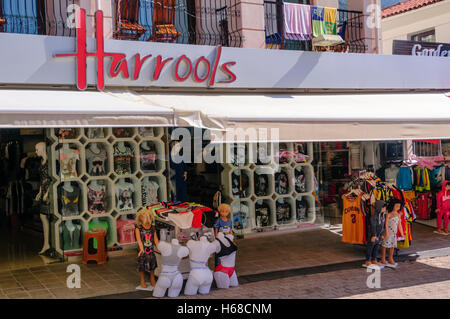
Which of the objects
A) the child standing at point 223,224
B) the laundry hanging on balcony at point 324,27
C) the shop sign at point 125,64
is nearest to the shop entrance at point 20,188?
the shop sign at point 125,64

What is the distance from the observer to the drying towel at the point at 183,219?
297 inches

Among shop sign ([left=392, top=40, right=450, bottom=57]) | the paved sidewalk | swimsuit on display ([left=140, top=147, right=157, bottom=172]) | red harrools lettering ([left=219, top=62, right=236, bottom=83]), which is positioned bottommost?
the paved sidewalk

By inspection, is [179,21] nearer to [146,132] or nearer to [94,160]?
[146,132]

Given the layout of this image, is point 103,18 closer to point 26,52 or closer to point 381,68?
point 26,52

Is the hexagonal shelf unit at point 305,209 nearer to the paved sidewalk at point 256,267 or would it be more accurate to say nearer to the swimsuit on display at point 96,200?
the paved sidewalk at point 256,267

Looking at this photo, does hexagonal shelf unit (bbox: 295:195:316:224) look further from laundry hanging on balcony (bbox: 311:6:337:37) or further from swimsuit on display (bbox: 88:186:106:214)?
swimsuit on display (bbox: 88:186:106:214)

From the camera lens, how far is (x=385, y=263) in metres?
8.74

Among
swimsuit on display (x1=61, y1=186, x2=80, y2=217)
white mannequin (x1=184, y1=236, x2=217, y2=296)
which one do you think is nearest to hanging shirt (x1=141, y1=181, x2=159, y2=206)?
swimsuit on display (x1=61, y1=186, x2=80, y2=217)

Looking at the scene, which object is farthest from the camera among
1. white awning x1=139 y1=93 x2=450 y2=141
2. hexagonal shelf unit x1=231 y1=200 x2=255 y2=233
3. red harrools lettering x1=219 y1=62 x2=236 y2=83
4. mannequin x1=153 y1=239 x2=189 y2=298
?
hexagonal shelf unit x1=231 y1=200 x2=255 y2=233

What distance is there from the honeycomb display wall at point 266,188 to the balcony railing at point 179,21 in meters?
2.34

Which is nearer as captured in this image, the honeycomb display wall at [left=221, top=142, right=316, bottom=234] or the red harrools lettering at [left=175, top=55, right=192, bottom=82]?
the red harrools lettering at [left=175, top=55, right=192, bottom=82]

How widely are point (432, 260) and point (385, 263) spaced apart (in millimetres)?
1027

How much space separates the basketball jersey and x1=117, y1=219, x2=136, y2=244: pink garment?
3948mm

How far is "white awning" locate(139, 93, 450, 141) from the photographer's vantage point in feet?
24.7
